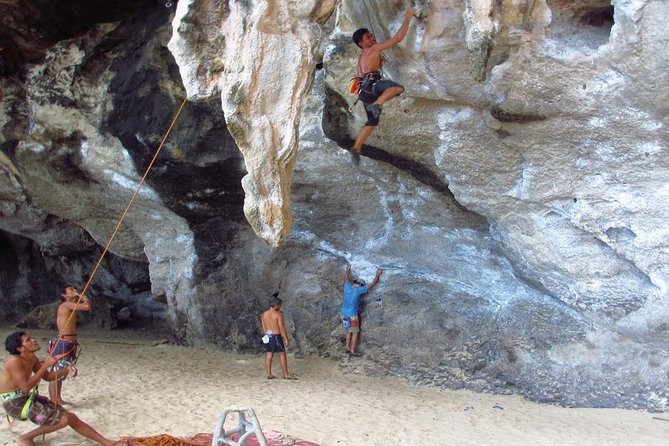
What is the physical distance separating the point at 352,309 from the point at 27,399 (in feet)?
12.8

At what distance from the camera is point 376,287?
810 cm

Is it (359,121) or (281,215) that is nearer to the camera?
(281,215)

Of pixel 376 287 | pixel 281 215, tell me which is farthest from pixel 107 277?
pixel 281 215

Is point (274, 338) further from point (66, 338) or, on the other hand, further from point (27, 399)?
point (27, 399)

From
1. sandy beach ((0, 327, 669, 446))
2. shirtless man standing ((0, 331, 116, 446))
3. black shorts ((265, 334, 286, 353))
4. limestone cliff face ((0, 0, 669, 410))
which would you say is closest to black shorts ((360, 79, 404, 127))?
limestone cliff face ((0, 0, 669, 410))

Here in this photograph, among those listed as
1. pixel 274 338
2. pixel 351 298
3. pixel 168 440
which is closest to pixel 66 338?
pixel 168 440

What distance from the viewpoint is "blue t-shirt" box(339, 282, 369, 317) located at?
7.96m

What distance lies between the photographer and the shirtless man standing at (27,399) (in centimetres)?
497

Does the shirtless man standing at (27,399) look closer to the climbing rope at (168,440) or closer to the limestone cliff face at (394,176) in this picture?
the climbing rope at (168,440)

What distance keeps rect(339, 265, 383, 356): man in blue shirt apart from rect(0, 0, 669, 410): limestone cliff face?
15cm

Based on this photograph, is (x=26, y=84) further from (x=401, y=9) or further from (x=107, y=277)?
(x=401, y=9)

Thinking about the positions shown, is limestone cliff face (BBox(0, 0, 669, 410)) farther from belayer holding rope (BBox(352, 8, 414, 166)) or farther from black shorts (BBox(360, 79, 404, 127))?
black shorts (BBox(360, 79, 404, 127))

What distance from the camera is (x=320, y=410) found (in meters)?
6.26

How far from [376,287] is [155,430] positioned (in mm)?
3373
